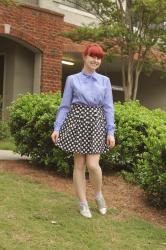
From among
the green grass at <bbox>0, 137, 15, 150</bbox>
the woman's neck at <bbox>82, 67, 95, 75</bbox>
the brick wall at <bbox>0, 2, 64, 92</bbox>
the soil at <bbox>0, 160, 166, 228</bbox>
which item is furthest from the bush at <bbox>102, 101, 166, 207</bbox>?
the brick wall at <bbox>0, 2, 64, 92</bbox>

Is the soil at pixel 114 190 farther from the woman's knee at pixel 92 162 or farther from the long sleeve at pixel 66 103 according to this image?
the long sleeve at pixel 66 103

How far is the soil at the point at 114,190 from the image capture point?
643cm

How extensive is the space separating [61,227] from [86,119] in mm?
1105

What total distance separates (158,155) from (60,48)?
9.18 m

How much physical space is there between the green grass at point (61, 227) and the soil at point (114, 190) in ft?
0.82

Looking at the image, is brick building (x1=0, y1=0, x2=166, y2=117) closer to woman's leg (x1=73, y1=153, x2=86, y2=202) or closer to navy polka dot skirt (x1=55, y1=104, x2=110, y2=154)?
navy polka dot skirt (x1=55, y1=104, x2=110, y2=154)

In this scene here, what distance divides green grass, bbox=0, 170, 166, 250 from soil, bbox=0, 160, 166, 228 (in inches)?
9.8

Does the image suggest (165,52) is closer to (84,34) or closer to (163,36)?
(163,36)

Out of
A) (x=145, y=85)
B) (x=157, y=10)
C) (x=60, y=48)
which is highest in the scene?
(x=157, y=10)

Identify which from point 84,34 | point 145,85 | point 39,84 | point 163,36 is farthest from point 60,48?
point 145,85

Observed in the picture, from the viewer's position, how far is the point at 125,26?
12.6 m

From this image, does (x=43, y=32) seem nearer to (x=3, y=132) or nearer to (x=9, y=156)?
(x=3, y=132)

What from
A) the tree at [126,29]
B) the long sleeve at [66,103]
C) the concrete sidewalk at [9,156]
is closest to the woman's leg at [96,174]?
the long sleeve at [66,103]

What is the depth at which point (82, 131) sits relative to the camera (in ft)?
19.1
